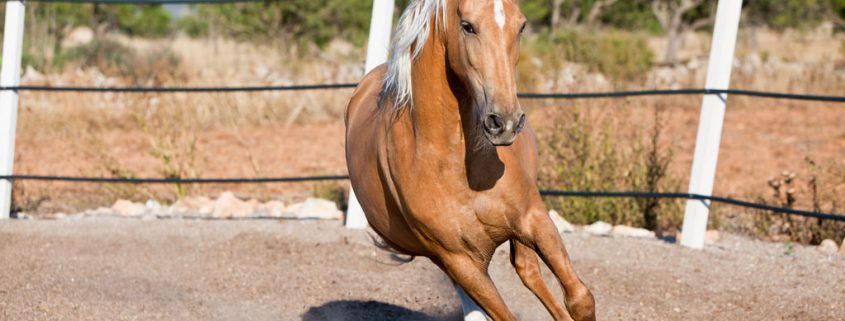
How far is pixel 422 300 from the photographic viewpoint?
5.80 metres

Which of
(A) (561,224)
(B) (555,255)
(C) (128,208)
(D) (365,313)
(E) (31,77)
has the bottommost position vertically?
(C) (128,208)

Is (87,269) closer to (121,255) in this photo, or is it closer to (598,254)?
(121,255)

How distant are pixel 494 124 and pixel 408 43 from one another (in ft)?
2.40

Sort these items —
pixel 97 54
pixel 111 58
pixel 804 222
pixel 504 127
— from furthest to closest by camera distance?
pixel 97 54
pixel 111 58
pixel 804 222
pixel 504 127

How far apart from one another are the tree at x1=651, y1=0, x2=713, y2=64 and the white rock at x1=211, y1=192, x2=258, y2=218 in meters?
20.3

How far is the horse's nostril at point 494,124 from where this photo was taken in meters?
2.99

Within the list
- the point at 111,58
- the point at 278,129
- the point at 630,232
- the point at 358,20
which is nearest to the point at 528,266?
the point at 630,232

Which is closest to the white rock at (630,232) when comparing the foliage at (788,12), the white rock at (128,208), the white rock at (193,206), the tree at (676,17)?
the white rock at (193,206)

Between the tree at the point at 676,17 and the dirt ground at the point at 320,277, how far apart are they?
21.4 m

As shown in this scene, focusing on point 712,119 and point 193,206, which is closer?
point 712,119

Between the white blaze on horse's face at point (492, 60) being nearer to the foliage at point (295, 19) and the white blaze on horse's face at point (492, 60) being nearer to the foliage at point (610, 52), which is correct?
the foliage at point (610, 52)

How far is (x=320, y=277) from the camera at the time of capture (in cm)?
627

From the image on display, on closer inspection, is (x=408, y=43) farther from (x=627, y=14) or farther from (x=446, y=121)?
(x=627, y=14)

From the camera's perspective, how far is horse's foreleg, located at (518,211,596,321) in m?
3.63
